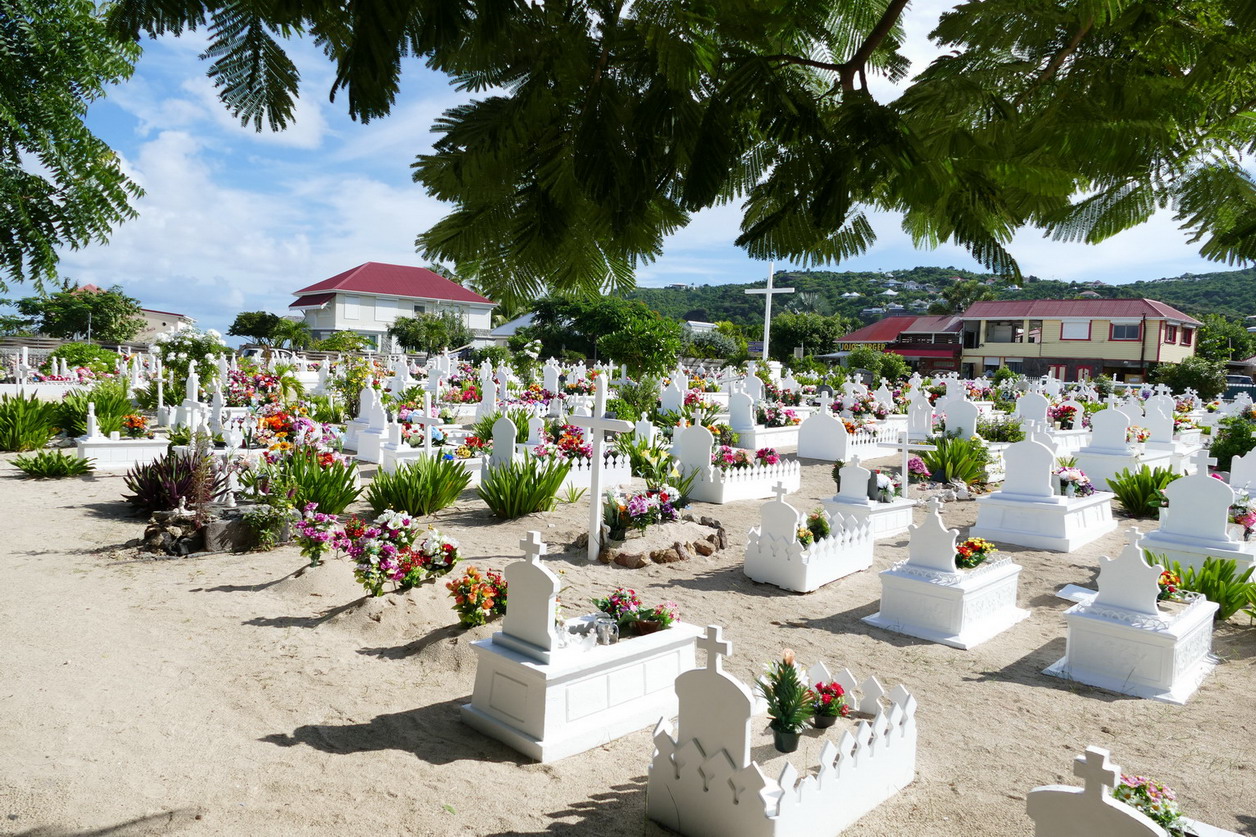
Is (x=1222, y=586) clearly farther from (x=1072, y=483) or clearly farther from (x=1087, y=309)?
(x=1087, y=309)

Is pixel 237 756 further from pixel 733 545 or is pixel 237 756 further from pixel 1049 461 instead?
pixel 1049 461

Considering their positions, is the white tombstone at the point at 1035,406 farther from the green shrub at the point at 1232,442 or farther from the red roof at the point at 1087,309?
the red roof at the point at 1087,309

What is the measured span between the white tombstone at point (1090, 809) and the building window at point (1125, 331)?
56.0m

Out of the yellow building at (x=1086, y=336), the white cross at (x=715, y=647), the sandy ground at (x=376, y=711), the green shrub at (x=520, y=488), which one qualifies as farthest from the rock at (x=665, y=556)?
the yellow building at (x=1086, y=336)

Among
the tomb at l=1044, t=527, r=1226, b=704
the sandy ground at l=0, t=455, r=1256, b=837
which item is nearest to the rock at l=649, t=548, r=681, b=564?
the sandy ground at l=0, t=455, r=1256, b=837

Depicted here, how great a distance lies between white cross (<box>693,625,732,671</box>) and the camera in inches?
148

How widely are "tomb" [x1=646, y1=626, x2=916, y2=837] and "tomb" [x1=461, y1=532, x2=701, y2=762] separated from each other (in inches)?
33.0

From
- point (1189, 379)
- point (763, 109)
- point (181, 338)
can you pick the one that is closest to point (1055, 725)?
point (763, 109)

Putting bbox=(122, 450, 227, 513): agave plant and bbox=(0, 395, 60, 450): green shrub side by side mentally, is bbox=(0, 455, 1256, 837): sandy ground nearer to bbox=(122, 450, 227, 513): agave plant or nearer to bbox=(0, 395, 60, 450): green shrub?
bbox=(122, 450, 227, 513): agave plant

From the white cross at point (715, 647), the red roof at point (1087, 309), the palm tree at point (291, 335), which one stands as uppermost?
the red roof at point (1087, 309)

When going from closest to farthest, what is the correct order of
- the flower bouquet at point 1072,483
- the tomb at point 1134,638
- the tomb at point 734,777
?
the tomb at point 734,777, the tomb at point 1134,638, the flower bouquet at point 1072,483

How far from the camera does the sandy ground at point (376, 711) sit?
396cm

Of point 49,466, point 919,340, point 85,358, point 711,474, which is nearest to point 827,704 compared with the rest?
point 711,474

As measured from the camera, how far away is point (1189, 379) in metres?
38.2
